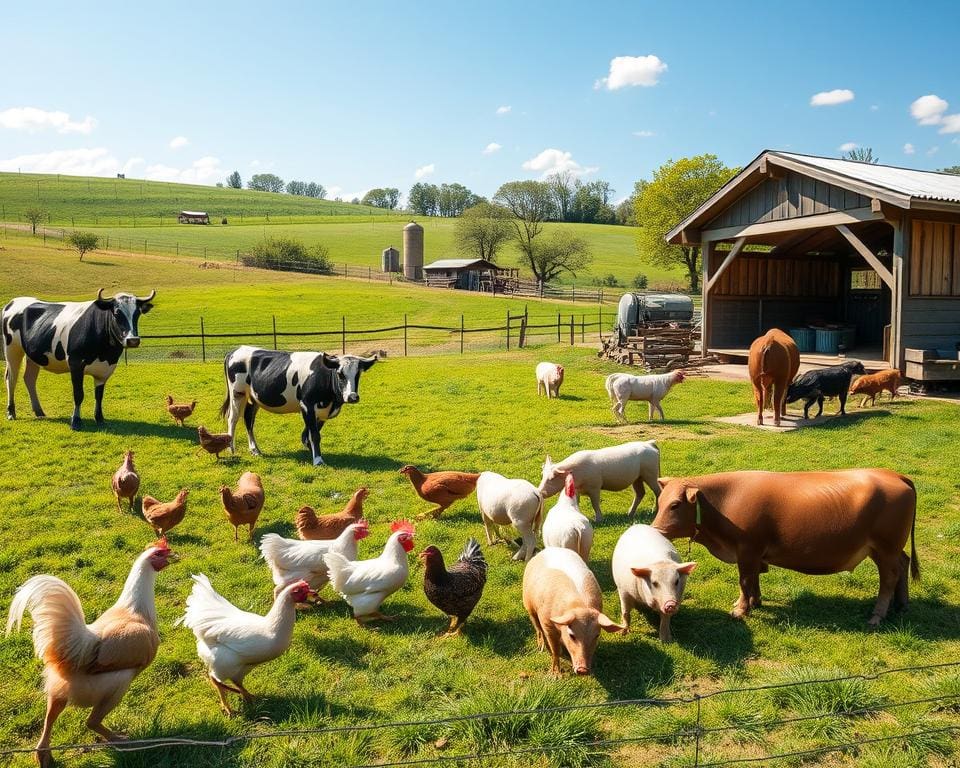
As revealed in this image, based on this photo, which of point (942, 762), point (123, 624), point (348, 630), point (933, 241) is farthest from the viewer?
point (933, 241)

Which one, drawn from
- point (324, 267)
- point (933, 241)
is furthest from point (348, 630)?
point (324, 267)

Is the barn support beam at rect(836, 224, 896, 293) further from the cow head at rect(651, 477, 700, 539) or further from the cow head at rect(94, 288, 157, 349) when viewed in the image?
the cow head at rect(94, 288, 157, 349)

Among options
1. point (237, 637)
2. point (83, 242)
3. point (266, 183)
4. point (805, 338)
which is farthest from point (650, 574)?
point (266, 183)

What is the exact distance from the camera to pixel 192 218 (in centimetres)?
9900

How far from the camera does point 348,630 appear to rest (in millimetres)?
5406

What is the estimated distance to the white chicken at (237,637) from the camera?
4289mm

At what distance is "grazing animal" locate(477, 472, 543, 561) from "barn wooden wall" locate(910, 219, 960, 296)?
500 inches

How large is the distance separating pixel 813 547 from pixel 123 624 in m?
4.74

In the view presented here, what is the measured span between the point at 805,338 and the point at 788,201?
5.12 metres

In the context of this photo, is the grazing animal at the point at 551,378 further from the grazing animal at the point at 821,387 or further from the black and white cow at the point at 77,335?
the black and white cow at the point at 77,335

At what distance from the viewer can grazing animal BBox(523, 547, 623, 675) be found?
4281 mm

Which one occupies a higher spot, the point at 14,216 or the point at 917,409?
the point at 14,216

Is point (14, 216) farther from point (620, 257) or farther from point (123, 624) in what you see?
point (123, 624)

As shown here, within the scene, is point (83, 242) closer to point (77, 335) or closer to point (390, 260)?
point (390, 260)
